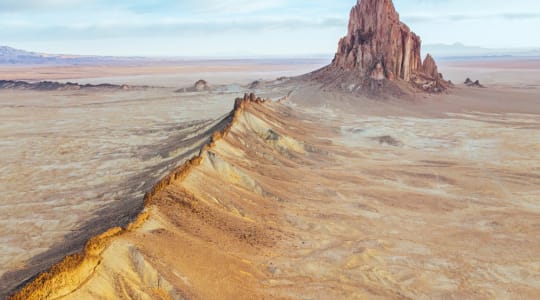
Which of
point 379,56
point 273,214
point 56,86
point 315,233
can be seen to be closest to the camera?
point 315,233

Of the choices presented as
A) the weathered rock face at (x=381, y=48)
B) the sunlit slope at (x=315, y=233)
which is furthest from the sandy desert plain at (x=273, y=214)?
the weathered rock face at (x=381, y=48)

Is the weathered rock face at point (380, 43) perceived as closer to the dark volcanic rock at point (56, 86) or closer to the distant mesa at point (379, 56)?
the distant mesa at point (379, 56)

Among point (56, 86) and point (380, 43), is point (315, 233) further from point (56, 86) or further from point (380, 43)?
point (56, 86)

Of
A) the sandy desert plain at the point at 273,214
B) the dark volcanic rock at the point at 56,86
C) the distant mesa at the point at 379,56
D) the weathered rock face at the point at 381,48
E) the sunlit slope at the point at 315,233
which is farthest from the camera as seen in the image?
the dark volcanic rock at the point at 56,86

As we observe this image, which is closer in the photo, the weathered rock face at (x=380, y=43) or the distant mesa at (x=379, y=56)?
the distant mesa at (x=379, y=56)

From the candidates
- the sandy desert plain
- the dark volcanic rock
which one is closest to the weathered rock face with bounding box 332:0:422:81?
the sandy desert plain

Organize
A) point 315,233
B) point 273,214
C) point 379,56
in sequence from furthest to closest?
point 379,56, point 273,214, point 315,233

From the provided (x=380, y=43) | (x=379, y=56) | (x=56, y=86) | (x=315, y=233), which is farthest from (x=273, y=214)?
(x=56, y=86)

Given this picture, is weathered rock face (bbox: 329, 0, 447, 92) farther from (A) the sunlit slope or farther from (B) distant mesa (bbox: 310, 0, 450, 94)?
(A) the sunlit slope
